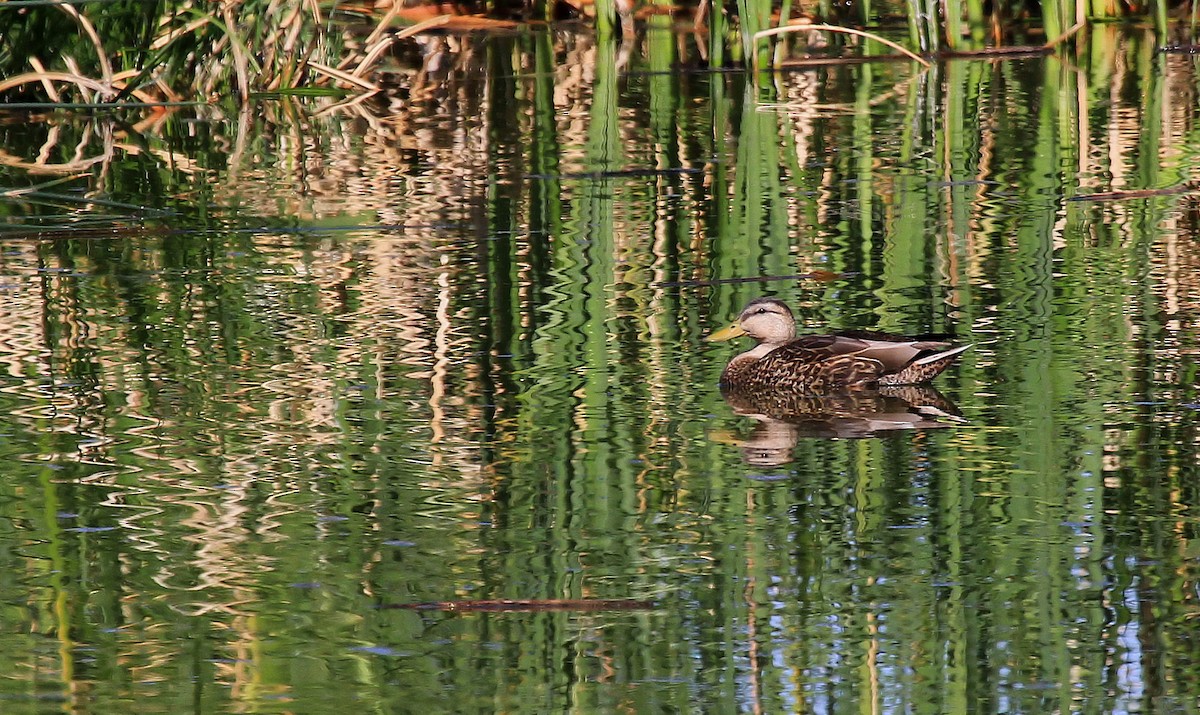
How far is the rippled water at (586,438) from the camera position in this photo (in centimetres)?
425

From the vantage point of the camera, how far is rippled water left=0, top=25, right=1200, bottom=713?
13.9ft

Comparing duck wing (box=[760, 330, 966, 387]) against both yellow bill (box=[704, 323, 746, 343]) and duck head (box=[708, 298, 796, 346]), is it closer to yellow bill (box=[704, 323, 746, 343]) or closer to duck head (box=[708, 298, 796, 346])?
duck head (box=[708, 298, 796, 346])

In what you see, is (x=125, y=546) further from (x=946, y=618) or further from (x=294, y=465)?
(x=946, y=618)

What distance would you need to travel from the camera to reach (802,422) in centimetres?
642

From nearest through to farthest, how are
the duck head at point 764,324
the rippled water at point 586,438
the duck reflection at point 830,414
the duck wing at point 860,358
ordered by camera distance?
1. the rippled water at point 586,438
2. the duck reflection at point 830,414
3. the duck wing at point 860,358
4. the duck head at point 764,324

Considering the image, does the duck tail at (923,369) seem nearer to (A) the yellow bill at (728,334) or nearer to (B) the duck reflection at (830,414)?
(B) the duck reflection at (830,414)

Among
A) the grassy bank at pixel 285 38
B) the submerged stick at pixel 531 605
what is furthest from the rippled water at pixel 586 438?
the grassy bank at pixel 285 38

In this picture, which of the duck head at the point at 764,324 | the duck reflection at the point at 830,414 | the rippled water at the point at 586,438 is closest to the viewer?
the rippled water at the point at 586,438

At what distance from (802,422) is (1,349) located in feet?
8.25

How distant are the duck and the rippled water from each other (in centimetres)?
10

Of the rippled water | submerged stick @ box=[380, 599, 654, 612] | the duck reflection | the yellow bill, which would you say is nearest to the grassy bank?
the rippled water

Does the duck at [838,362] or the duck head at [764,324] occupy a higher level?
the duck head at [764,324]

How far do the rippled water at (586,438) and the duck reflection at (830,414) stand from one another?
0.04m

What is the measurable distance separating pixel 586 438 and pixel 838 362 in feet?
3.75
